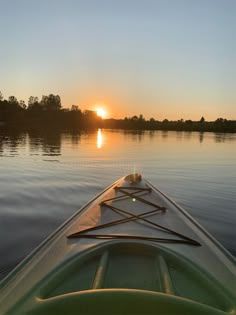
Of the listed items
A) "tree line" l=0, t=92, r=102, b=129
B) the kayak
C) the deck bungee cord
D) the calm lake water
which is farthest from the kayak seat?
"tree line" l=0, t=92, r=102, b=129

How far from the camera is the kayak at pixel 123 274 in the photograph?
9.34 feet

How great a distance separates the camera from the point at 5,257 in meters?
6.71

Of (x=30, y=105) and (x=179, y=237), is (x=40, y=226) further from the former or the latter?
(x=30, y=105)

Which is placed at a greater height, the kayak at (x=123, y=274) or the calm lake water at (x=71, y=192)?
the kayak at (x=123, y=274)

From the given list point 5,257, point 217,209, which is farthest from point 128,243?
point 217,209

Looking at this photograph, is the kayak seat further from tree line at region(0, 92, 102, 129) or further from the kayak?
tree line at region(0, 92, 102, 129)

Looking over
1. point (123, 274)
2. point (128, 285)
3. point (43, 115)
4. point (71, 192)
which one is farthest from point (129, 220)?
point (43, 115)

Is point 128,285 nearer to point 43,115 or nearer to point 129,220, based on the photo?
point 129,220

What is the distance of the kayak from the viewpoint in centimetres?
285

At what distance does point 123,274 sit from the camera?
3746 millimetres

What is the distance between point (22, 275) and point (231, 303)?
8.16ft

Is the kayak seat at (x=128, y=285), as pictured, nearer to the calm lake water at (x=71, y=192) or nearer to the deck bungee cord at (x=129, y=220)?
the deck bungee cord at (x=129, y=220)

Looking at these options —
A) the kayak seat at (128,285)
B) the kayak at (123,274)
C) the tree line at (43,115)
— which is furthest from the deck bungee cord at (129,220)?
the tree line at (43,115)

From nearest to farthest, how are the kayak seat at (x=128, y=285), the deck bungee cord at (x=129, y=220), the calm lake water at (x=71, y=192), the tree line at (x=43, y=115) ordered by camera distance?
the kayak seat at (x=128, y=285), the deck bungee cord at (x=129, y=220), the calm lake water at (x=71, y=192), the tree line at (x=43, y=115)
